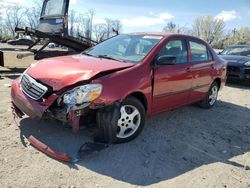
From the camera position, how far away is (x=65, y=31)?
10.3 m

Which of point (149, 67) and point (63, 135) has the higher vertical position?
point (149, 67)

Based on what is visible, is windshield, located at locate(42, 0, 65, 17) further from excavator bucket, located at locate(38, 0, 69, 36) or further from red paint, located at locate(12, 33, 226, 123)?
red paint, located at locate(12, 33, 226, 123)

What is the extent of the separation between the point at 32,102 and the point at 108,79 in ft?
3.49

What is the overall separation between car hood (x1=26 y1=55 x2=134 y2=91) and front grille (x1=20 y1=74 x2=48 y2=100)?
0.07 meters

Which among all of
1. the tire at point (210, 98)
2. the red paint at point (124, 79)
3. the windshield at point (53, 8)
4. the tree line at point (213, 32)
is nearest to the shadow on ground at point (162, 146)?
the red paint at point (124, 79)

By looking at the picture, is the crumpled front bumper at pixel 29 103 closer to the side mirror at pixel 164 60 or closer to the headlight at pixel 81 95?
the headlight at pixel 81 95

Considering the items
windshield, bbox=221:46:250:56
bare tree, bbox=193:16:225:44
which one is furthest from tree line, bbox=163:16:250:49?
windshield, bbox=221:46:250:56

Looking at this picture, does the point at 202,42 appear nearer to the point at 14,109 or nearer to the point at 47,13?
the point at 14,109

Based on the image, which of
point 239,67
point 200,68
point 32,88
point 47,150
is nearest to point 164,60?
point 200,68

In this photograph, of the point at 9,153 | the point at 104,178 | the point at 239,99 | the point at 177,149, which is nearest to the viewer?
the point at 104,178

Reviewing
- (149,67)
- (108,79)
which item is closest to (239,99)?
(149,67)

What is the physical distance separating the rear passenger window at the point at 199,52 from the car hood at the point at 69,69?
1926 millimetres

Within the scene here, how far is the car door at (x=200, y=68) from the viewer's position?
6.07 meters

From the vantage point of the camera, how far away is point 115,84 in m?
4.23
